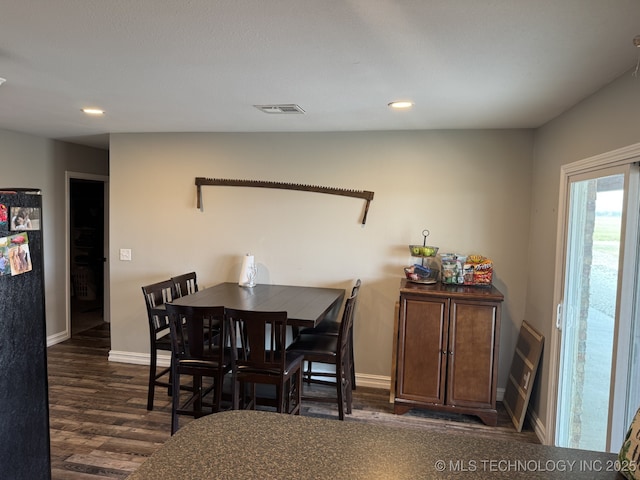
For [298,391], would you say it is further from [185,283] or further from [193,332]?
[185,283]

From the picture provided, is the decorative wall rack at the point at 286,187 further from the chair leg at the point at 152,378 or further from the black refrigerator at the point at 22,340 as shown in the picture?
the black refrigerator at the point at 22,340

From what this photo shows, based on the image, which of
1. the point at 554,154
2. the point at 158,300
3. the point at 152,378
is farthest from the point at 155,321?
the point at 554,154

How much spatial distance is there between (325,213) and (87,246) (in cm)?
450

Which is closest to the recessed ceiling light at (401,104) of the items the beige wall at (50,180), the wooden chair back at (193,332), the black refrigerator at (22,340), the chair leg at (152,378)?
the wooden chair back at (193,332)

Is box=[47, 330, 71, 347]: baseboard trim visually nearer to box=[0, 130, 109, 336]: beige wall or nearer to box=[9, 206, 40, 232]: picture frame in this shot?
box=[0, 130, 109, 336]: beige wall

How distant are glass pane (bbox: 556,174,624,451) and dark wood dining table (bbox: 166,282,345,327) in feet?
5.50

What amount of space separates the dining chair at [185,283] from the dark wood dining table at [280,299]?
26 cm

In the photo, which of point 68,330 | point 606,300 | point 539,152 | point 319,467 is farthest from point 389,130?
point 68,330

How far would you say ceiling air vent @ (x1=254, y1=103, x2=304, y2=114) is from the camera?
3049mm

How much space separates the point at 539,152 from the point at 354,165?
154 centimetres

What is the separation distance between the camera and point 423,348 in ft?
11.0

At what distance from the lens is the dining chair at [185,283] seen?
382cm

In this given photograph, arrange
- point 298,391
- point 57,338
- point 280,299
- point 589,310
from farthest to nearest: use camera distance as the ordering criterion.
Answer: point 57,338, point 280,299, point 298,391, point 589,310

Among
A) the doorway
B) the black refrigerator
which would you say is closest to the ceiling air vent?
the black refrigerator
